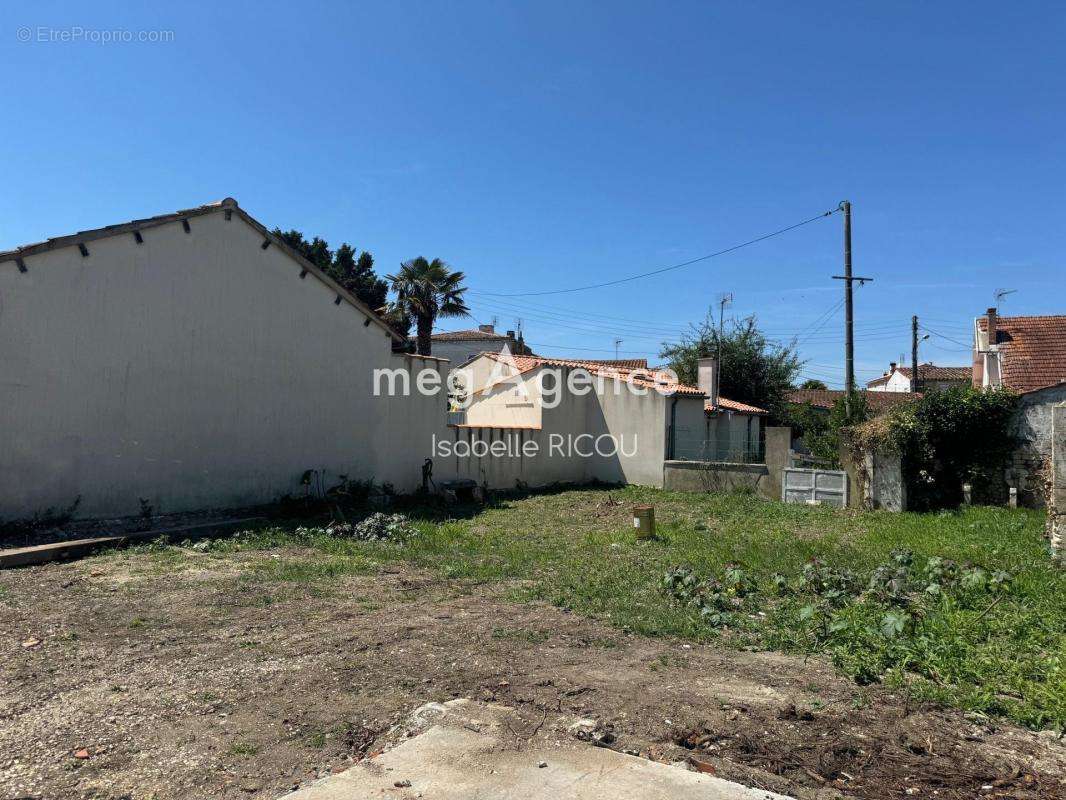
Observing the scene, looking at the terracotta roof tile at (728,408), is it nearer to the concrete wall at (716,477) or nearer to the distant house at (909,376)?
the concrete wall at (716,477)

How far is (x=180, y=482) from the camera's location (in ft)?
38.1

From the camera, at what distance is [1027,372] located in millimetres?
17188

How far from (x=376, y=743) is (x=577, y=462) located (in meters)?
16.7

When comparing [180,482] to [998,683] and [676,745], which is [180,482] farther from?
[998,683]

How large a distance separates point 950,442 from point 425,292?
2127 cm

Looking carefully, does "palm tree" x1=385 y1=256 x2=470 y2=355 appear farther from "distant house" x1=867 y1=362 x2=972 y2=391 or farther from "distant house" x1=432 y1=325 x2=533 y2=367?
"distant house" x1=867 y1=362 x2=972 y2=391

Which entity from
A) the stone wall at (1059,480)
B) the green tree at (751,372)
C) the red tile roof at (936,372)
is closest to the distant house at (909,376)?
the red tile roof at (936,372)

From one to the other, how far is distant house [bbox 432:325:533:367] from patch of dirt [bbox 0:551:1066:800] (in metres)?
32.8

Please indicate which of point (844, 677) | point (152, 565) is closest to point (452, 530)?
point (152, 565)

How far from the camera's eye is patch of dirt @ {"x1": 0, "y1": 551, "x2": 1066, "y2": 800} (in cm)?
341

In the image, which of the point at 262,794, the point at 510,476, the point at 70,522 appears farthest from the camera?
the point at 510,476

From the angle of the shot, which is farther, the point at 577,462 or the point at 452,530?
the point at 577,462

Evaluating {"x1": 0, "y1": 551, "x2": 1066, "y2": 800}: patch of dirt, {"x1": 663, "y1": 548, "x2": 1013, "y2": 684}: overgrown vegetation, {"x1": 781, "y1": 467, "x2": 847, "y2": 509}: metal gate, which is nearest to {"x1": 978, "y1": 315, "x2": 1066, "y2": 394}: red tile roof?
{"x1": 781, "y1": 467, "x2": 847, "y2": 509}: metal gate

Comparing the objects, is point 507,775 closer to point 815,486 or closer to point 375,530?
point 375,530
